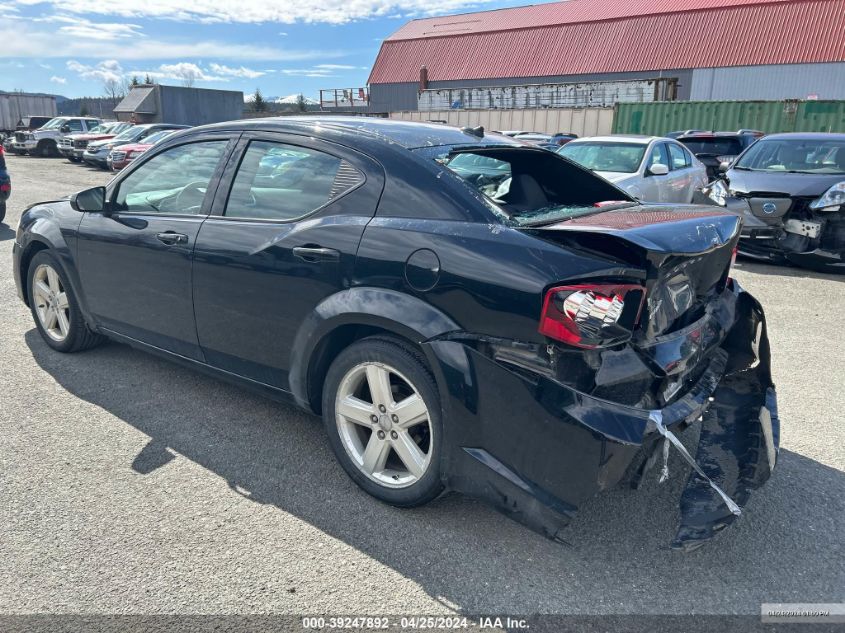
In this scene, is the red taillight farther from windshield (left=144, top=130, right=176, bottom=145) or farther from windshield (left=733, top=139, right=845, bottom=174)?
windshield (left=144, top=130, right=176, bottom=145)

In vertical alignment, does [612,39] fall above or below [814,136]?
above

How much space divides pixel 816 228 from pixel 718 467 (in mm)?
6051

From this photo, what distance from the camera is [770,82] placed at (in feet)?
109

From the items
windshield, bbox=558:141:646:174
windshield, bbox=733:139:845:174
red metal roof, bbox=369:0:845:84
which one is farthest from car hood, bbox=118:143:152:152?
red metal roof, bbox=369:0:845:84

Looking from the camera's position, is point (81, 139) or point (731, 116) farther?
point (81, 139)

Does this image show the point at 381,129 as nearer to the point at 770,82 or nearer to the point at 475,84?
the point at 770,82

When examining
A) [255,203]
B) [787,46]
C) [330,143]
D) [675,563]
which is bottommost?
[675,563]

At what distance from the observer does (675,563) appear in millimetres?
2586

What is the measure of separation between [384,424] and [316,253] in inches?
32.8

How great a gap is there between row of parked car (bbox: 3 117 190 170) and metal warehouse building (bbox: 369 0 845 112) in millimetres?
16478

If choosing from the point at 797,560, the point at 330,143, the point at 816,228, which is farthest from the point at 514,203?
the point at 816,228

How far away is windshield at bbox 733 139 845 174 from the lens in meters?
8.37

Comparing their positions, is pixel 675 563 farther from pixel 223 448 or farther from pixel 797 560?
pixel 223 448

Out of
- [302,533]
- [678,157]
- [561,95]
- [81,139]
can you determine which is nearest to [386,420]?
[302,533]
